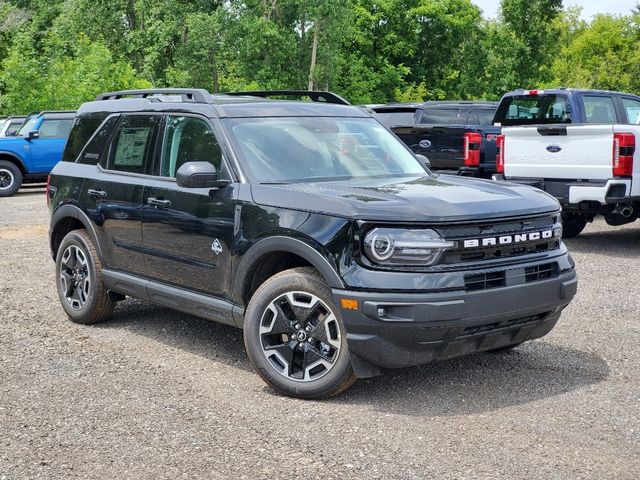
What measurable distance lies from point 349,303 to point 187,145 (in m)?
2.07

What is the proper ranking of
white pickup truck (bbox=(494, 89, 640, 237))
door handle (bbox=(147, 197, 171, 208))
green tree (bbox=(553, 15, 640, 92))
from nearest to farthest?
door handle (bbox=(147, 197, 171, 208)) → white pickup truck (bbox=(494, 89, 640, 237)) → green tree (bbox=(553, 15, 640, 92))

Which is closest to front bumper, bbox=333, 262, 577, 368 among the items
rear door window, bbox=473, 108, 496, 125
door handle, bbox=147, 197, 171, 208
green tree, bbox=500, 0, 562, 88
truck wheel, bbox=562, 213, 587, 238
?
door handle, bbox=147, 197, 171, 208

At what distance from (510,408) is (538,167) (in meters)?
7.09

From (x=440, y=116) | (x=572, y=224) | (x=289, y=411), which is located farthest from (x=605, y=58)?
(x=289, y=411)

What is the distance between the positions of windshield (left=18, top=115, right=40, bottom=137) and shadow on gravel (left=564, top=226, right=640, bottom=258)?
14665 mm

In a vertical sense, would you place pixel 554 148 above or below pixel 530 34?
below

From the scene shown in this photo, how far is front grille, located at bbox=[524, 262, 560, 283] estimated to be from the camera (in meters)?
5.46

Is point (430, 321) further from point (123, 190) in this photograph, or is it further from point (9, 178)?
point (9, 178)

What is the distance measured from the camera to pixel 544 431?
4.88 metres

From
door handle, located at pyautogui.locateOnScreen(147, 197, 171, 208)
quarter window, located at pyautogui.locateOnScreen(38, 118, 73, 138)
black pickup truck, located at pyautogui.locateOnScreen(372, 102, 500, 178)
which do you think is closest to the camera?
door handle, located at pyautogui.locateOnScreen(147, 197, 171, 208)

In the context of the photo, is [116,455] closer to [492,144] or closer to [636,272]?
[636,272]

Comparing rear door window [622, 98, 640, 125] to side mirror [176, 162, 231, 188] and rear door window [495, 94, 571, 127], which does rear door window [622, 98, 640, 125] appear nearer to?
rear door window [495, 94, 571, 127]

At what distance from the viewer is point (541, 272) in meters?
5.57

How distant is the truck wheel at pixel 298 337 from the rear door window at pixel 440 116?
39.1ft
